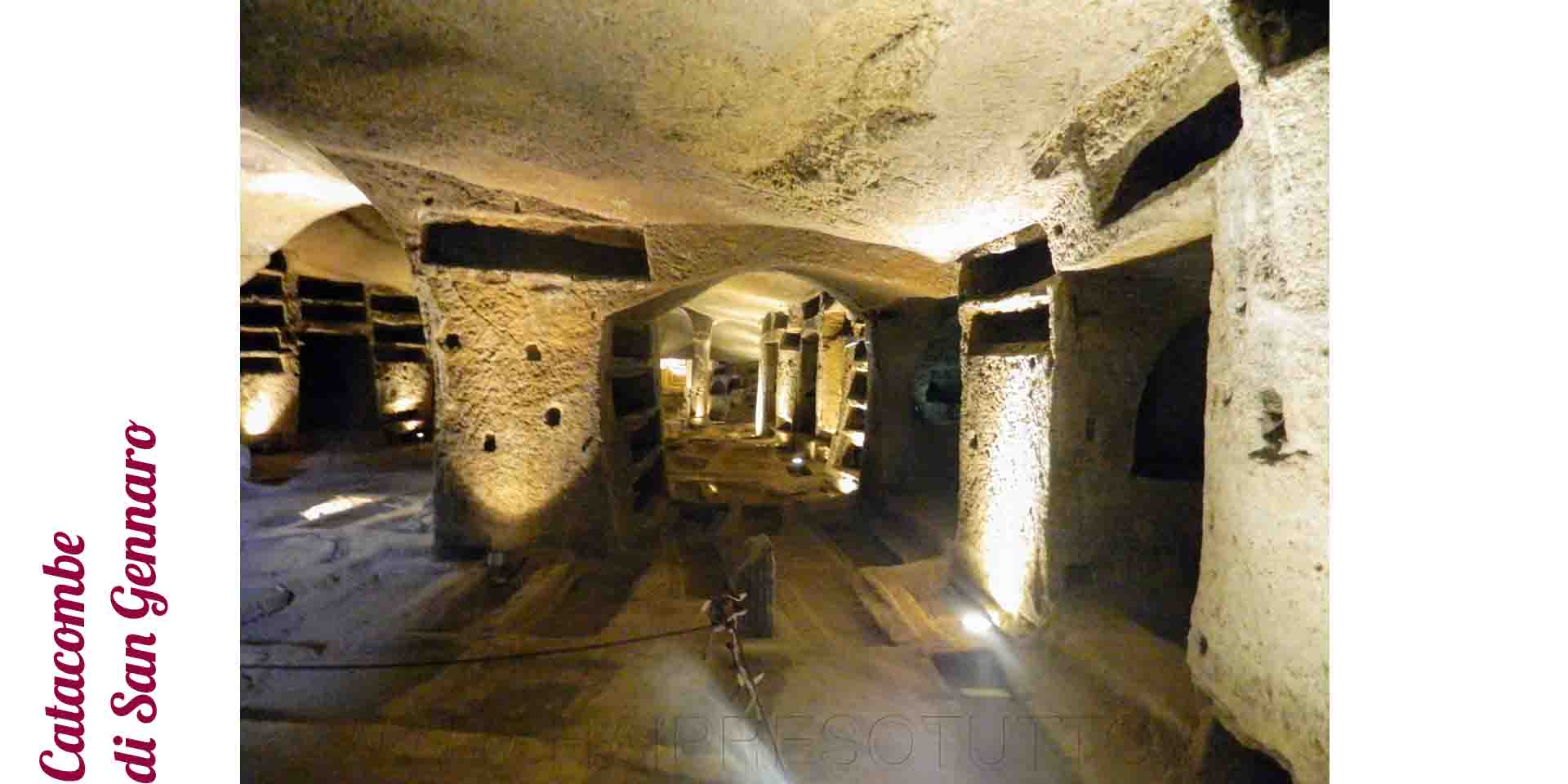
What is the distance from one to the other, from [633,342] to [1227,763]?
4.93 metres

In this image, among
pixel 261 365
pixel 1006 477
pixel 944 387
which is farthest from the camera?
pixel 261 365

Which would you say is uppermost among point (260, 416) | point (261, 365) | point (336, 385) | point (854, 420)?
point (261, 365)

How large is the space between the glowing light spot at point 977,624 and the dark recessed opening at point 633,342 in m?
3.33

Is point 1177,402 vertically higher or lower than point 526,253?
lower

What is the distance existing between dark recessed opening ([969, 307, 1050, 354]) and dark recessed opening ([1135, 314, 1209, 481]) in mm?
820

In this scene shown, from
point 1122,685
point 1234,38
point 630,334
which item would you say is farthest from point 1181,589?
point 630,334

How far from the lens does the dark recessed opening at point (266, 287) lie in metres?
8.30

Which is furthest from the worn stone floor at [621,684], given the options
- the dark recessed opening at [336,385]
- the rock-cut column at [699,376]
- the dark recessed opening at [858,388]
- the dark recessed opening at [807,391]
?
the rock-cut column at [699,376]

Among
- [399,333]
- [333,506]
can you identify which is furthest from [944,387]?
[399,333]

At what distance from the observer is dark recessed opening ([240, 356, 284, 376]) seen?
8195mm

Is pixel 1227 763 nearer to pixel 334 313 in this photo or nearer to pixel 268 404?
pixel 268 404

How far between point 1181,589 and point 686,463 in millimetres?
6316

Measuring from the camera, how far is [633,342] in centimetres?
551

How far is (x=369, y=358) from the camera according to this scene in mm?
9242
